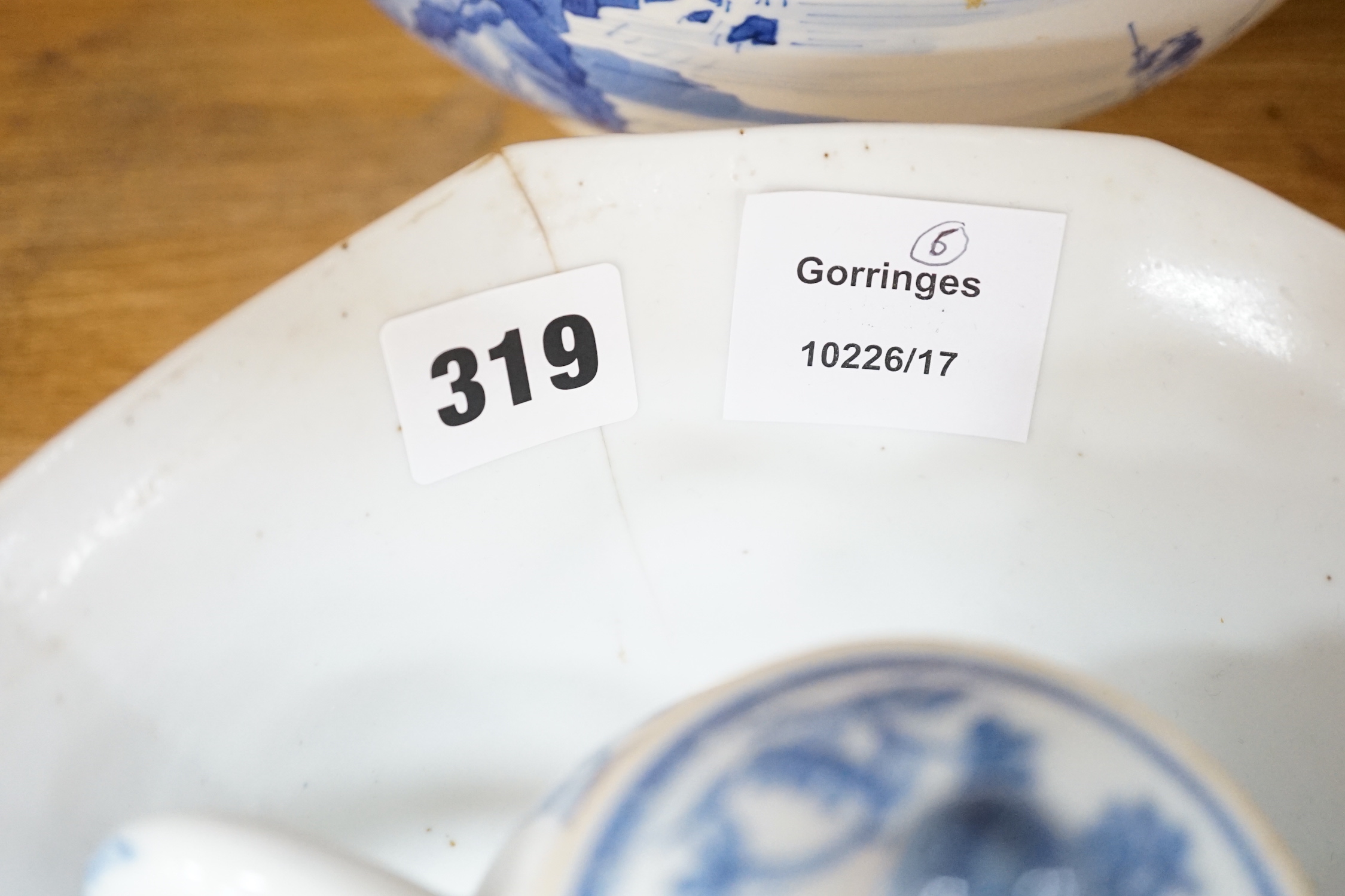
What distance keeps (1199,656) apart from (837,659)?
0.39ft

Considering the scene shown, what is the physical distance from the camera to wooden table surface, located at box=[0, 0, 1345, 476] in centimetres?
32

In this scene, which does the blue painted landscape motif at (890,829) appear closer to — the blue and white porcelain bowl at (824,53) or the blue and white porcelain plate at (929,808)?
the blue and white porcelain plate at (929,808)

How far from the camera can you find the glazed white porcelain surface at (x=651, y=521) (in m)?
0.20

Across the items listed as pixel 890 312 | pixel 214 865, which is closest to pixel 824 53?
pixel 890 312

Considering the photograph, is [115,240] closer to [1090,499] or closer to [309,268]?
[309,268]

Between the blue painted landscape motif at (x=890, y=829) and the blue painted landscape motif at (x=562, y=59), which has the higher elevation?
the blue painted landscape motif at (x=562, y=59)

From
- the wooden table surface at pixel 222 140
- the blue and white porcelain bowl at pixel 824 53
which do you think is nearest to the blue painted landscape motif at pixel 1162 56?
the blue and white porcelain bowl at pixel 824 53

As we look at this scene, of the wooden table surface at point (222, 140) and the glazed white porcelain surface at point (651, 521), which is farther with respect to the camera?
the wooden table surface at point (222, 140)

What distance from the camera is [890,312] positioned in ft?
0.76

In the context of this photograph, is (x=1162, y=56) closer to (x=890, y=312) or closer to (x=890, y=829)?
(x=890, y=312)

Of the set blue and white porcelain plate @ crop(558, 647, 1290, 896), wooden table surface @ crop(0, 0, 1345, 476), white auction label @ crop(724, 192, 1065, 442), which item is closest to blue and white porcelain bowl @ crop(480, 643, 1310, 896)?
blue and white porcelain plate @ crop(558, 647, 1290, 896)

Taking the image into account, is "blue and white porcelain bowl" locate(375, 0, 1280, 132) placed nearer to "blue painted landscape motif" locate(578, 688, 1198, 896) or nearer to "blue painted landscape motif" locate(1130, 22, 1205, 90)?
"blue painted landscape motif" locate(1130, 22, 1205, 90)

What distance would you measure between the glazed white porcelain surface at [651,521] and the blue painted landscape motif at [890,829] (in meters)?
0.10

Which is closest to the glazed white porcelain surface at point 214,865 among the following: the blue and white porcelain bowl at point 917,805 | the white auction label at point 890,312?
the blue and white porcelain bowl at point 917,805
